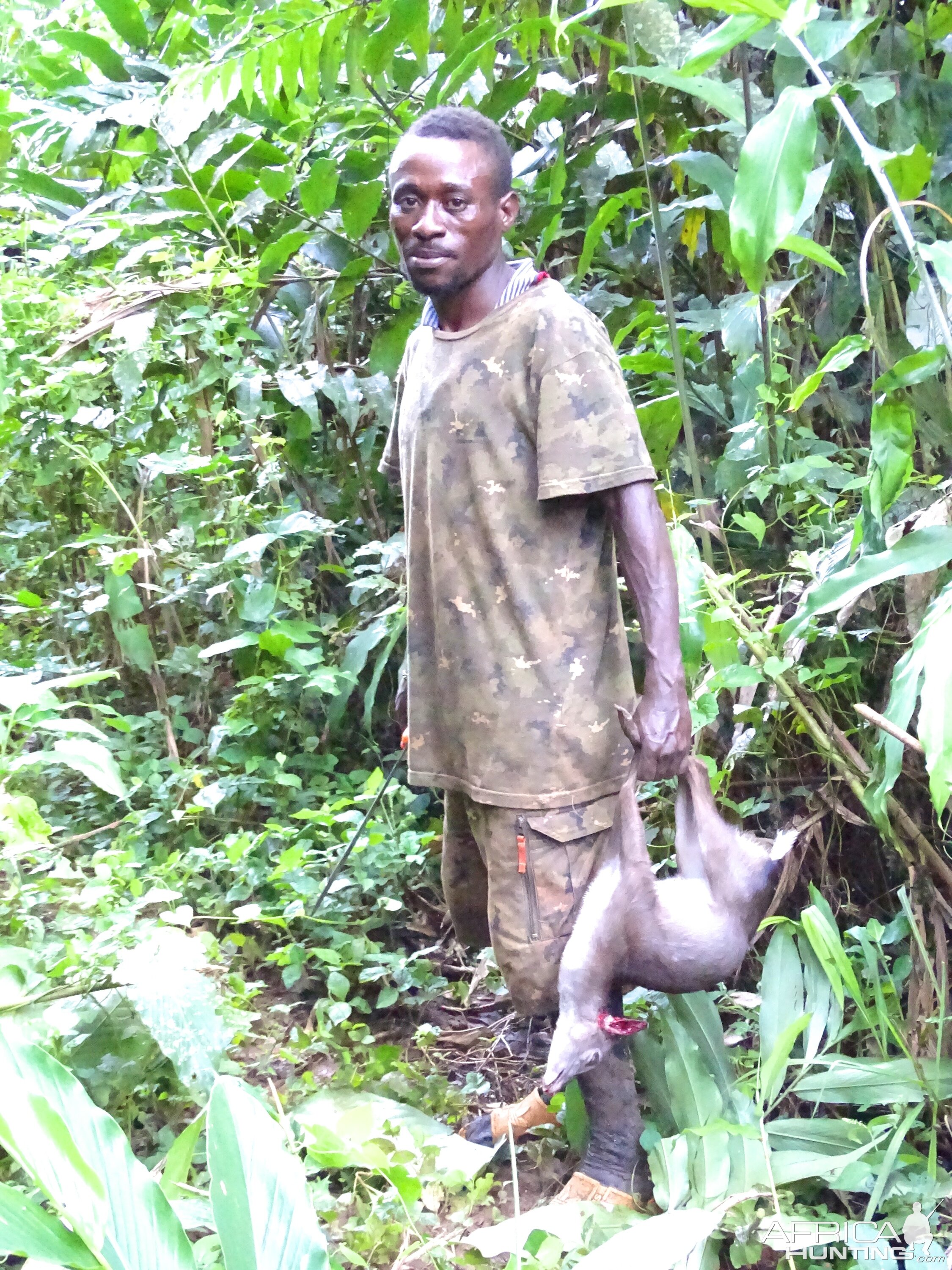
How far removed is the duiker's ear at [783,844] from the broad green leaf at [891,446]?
72 cm

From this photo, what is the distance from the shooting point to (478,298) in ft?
5.94

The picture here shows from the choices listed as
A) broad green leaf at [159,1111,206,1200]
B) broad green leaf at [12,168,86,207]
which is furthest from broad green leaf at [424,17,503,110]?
broad green leaf at [159,1111,206,1200]

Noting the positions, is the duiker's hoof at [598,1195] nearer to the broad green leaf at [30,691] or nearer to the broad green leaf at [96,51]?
the broad green leaf at [30,691]

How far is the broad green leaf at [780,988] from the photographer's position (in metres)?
2.03

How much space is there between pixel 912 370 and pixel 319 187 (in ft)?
5.83

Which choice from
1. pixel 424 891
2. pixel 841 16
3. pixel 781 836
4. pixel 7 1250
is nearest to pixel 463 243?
pixel 841 16

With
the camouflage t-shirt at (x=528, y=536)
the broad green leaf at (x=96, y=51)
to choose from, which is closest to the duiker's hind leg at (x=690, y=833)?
the camouflage t-shirt at (x=528, y=536)

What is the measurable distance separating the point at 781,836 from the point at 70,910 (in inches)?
56.3

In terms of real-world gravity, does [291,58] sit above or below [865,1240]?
above

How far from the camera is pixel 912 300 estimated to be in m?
1.89

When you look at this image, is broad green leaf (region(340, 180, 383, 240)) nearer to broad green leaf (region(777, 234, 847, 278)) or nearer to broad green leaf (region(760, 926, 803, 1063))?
broad green leaf (region(777, 234, 847, 278))

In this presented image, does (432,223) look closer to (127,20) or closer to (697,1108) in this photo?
(697,1108)

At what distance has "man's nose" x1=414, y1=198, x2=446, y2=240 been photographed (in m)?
1.70

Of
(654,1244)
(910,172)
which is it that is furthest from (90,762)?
(910,172)
